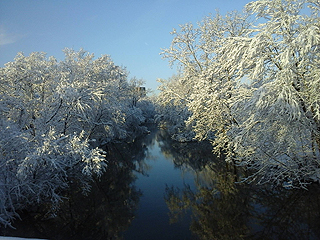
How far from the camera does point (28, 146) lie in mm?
8398

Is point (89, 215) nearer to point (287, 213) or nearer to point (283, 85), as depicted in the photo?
point (287, 213)

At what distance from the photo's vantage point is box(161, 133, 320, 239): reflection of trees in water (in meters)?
6.60

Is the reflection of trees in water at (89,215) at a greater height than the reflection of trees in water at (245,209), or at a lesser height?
greater

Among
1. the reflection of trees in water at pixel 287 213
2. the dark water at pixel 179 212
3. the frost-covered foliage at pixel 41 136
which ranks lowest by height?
the reflection of trees in water at pixel 287 213

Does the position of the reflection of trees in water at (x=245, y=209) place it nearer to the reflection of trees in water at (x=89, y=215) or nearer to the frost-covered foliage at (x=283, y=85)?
the frost-covered foliage at (x=283, y=85)

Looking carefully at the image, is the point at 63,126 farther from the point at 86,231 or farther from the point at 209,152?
the point at 209,152

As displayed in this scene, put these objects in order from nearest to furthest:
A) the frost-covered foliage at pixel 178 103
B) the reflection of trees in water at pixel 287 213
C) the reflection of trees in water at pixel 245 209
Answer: the reflection of trees in water at pixel 287 213 < the reflection of trees in water at pixel 245 209 < the frost-covered foliage at pixel 178 103

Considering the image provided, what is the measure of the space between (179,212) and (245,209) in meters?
2.49

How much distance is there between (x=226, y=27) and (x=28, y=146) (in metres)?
12.4

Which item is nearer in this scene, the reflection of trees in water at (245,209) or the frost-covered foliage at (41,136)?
the reflection of trees in water at (245,209)

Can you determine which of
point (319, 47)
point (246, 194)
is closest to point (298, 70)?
point (319, 47)

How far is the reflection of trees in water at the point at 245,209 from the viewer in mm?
6602

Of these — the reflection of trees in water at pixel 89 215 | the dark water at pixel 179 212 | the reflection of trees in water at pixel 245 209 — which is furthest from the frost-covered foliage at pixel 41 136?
Result: the reflection of trees in water at pixel 245 209

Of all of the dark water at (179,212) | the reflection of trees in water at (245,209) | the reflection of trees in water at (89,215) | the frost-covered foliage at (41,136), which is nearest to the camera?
the reflection of trees in water at (245,209)
